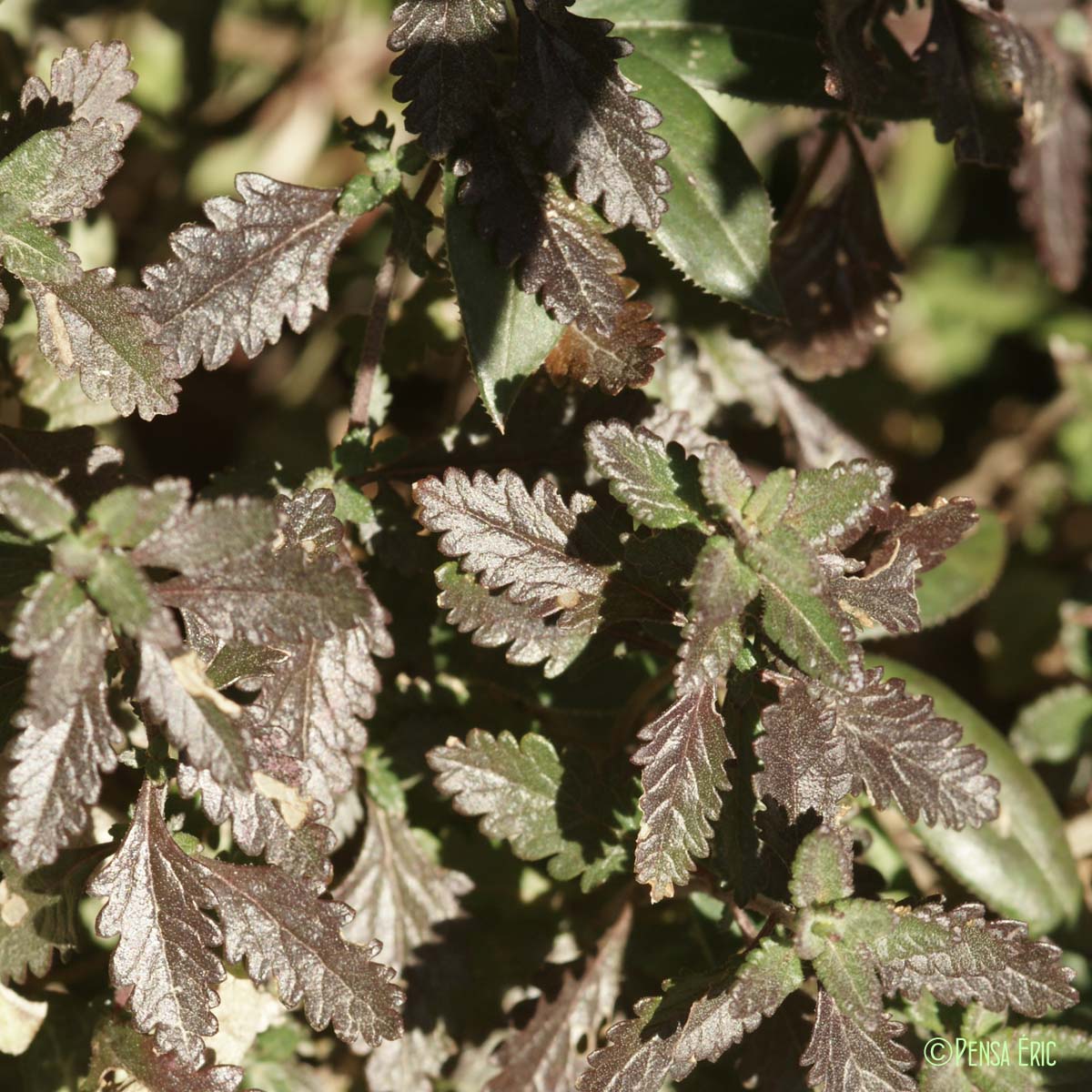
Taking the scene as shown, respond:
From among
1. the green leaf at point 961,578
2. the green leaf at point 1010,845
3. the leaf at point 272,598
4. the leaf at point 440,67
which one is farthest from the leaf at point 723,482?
the green leaf at point 961,578

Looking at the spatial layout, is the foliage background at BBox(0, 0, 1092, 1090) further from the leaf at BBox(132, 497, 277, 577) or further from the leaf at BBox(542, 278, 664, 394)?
the leaf at BBox(132, 497, 277, 577)

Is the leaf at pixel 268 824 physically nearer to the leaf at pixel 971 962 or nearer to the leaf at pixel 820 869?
the leaf at pixel 820 869

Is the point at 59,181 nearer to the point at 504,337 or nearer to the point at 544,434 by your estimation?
the point at 504,337

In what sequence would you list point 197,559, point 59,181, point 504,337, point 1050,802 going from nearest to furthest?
point 197,559
point 59,181
point 504,337
point 1050,802

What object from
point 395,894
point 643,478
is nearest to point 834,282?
point 643,478

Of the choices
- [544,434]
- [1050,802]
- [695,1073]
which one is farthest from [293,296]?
[1050,802]

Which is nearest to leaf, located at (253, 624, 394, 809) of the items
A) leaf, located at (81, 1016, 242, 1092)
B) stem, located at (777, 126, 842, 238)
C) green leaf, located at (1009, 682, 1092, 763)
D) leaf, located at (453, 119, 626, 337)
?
→ leaf, located at (81, 1016, 242, 1092)

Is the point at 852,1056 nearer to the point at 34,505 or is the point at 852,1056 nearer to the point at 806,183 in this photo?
the point at 34,505
